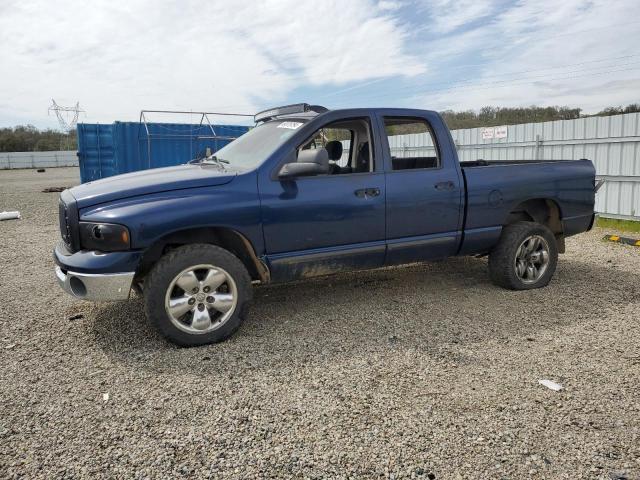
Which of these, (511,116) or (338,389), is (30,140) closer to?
(511,116)

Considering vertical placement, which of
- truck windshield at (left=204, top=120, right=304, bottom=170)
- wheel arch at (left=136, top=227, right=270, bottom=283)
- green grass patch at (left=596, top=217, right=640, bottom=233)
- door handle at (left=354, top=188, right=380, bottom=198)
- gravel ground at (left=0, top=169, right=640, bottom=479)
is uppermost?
truck windshield at (left=204, top=120, right=304, bottom=170)

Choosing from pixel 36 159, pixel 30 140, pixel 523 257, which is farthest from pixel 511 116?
pixel 30 140

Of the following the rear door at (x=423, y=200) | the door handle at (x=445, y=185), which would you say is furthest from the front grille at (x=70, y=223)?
the door handle at (x=445, y=185)

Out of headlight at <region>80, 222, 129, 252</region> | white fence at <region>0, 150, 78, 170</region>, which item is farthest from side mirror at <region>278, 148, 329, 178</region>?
white fence at <region>0, 150, 78, 170</region>

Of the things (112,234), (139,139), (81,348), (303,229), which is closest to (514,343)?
(303,229)

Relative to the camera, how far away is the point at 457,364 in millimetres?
3611

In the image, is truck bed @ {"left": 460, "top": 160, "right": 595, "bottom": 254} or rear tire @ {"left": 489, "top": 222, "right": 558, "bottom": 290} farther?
rear tire @ {"left": 489, "top": 222, "right": 558, "bottom": 290}

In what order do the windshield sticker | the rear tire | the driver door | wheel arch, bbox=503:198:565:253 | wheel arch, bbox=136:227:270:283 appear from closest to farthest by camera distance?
wheel arch, bbox=136:227:270:283 → the driver door → the windshield sticker → the rear tire → wheel arch, bbox=503:198:565:253

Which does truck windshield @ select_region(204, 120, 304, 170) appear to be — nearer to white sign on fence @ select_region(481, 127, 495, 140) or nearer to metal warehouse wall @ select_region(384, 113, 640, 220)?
metal warehouse wall @ select_region(384, 113, 640, 220)

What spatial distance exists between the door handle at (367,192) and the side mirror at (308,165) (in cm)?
38

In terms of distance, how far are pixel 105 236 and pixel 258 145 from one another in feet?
5.33

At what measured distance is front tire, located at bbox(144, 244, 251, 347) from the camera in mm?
3752

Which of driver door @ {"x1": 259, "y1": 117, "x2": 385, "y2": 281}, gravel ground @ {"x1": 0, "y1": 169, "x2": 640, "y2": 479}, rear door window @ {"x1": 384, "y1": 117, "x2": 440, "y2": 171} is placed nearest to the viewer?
gravel ground @ {"x1": 0, "y1": 169, "x2": 640, "y2": 479}

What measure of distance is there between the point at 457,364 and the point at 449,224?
1.65 metres
